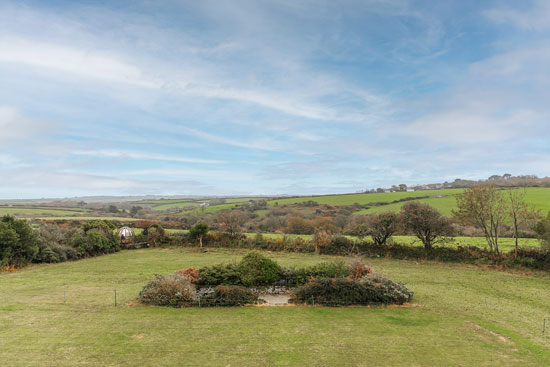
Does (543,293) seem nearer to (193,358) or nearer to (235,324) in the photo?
(235,324)

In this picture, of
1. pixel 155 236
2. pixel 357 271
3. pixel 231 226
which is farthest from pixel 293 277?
pixel 155 236

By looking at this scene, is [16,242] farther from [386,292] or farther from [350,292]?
[386,292]

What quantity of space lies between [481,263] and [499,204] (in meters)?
4.72

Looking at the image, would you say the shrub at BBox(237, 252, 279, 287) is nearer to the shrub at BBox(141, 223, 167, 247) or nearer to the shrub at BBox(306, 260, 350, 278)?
the shrub at BBox(306, 260, 350, 278)

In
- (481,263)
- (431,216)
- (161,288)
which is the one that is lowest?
(481,263)

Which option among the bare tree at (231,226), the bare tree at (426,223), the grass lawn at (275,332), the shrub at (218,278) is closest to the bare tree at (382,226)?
the bare tree at (426,223)

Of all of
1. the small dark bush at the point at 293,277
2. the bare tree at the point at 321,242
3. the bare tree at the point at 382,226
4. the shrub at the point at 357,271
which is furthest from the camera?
the bare tree at the point at 321,242

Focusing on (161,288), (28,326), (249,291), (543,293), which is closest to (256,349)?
(249,291)

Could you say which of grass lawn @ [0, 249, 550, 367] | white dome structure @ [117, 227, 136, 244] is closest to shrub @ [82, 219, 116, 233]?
white dome structure @ [117, 227, 136, 244]

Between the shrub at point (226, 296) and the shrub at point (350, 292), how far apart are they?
187 cm

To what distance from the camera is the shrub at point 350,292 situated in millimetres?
10969

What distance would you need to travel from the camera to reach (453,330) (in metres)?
8.58

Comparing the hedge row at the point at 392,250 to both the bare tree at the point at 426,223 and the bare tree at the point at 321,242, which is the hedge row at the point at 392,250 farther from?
the bare tree at the point at 426,223

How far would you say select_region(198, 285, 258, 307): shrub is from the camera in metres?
10.9
